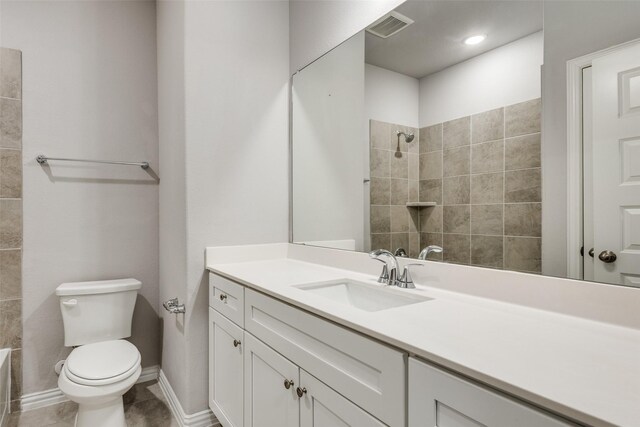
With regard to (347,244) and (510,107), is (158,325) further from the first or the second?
(510,107)

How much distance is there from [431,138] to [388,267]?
0.53 m

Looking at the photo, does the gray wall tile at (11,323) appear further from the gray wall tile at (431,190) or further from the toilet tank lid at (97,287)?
the gray wall tile at (431,190)

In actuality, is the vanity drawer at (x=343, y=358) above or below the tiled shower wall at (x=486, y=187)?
below

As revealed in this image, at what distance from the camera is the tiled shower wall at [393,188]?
54.8 inches

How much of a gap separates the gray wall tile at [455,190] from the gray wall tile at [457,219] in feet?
0.07

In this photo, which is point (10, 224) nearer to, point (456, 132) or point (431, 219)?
point (431, 219)

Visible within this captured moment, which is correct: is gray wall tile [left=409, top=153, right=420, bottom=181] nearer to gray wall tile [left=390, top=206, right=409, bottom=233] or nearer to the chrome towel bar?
gray wall tile [left=390, top=206, right=409, bottom=233]

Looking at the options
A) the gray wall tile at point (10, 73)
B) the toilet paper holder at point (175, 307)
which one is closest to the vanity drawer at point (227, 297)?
the toilet paper holder at point (175, 307)

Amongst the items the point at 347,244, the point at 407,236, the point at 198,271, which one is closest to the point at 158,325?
the point at 198,271

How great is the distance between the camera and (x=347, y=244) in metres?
1.73

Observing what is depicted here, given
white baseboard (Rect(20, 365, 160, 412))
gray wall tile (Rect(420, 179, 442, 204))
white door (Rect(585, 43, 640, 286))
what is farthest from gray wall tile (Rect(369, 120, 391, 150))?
white baseboard (Rect(20, 365, 160, 412))

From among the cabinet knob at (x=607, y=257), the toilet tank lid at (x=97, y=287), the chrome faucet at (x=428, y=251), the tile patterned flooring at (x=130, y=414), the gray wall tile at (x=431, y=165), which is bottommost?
the tile patterned flooring at (x=130, y=414)

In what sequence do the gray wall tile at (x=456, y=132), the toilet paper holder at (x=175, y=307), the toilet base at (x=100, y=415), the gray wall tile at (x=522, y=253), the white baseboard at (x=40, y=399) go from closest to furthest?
the gray wall tile at (x=522, y=253)
the gray wall tile at (x=456, y=132)
the toilet base at (x=100, y=415)
the toilet paper holder at (x=175, y=307)
the white baseboard at (x=40, y=399)

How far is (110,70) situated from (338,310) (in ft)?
7.16
